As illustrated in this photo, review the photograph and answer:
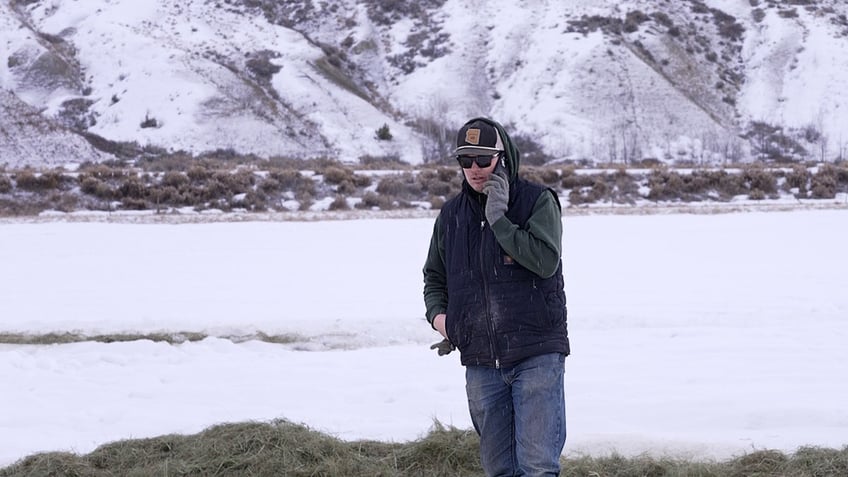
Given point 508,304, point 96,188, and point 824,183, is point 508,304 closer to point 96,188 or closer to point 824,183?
point 96,188

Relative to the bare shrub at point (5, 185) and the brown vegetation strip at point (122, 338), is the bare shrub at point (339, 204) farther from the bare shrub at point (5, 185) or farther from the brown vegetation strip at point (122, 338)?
the brown vegetation strip at point (122, 338)

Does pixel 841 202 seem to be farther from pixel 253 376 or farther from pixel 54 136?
pixel 54 136

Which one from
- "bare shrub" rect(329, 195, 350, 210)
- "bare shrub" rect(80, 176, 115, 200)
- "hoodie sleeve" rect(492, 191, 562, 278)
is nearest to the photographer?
"hoodie sleeve" rect(492, 191, 562, 278)

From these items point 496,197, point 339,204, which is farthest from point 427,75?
point 496,197

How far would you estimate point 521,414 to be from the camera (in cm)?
354

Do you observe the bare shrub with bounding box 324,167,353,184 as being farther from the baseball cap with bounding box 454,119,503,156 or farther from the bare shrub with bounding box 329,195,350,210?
the baseball cap with bounding box 454,119,503,156

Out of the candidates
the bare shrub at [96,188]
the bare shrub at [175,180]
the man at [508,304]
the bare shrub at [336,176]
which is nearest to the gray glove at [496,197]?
the man at [508,304]

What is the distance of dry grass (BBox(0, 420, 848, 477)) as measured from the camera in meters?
5.02

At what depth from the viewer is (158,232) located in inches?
737

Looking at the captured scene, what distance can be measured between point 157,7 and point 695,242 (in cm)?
5744

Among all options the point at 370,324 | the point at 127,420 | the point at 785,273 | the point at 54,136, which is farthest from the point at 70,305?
the point at 54,136

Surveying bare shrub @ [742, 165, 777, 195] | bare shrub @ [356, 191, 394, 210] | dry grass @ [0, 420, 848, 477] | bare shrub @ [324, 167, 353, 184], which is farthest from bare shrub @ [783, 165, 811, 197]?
dry grass @ [0, 420, 848, 477]

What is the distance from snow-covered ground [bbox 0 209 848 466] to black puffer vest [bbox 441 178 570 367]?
2289mm

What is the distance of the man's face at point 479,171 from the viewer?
3.56 metres
